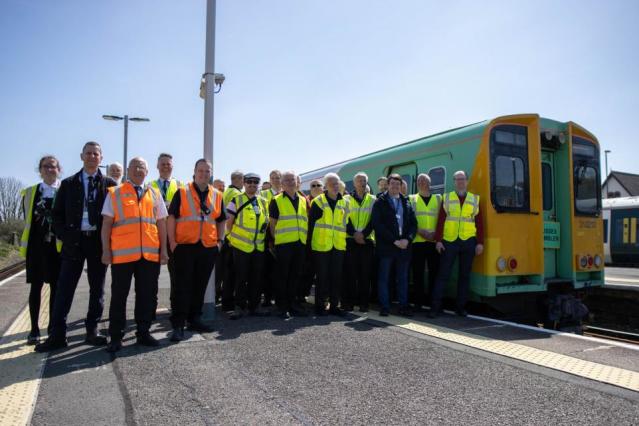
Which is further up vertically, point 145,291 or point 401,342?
point 145,291

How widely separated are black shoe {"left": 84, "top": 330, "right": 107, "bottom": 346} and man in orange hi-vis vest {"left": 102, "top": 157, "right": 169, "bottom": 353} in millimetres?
362

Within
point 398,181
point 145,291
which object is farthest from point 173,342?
point 398,181

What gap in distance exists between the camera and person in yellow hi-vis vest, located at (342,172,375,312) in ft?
23.0

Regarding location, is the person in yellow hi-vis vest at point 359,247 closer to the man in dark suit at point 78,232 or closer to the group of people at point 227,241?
the group of people at point 227,241

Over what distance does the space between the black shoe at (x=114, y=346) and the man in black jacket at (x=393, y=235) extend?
363 centimetres

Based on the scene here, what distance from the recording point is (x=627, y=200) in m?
20.1

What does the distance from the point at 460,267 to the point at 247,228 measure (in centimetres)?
321

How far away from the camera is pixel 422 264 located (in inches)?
285

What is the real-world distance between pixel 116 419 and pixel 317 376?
1.59 meters

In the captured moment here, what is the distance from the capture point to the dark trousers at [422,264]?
7155 millimetres

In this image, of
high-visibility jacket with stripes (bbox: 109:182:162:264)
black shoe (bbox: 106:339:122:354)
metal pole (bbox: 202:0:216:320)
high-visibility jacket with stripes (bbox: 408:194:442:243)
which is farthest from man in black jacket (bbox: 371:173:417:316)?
black shoe (bbox: 106:339:122:354)

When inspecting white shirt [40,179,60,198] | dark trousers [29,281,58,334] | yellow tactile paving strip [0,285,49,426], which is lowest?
yellow tactile paving strip [0,285,49,426]

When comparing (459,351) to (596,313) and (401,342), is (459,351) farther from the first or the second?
(596,313)

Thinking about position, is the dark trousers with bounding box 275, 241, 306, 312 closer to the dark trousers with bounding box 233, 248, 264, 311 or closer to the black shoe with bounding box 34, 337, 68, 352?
the dark trousers with bounding box 233, 248, 264, 311
